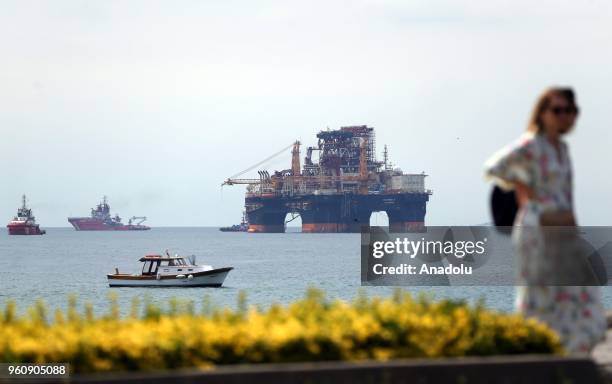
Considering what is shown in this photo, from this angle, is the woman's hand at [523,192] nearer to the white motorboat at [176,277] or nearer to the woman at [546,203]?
the woman at [546,203]

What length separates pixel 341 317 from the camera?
9305 millimetres

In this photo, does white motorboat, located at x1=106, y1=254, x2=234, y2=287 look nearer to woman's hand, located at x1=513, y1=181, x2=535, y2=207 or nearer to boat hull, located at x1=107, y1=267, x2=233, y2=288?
boat hull, located at x1=107, y1=267, x2=233, y2=288

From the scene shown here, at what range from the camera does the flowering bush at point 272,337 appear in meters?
8.26

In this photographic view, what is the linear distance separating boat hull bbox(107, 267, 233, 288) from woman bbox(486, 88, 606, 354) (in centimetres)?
6904

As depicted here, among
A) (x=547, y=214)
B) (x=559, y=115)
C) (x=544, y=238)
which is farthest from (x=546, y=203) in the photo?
(x=559, y=115)

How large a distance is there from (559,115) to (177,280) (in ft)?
230

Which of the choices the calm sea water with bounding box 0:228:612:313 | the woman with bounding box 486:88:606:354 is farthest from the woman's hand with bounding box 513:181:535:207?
the calm sea water with bounding box 0:228:612:313

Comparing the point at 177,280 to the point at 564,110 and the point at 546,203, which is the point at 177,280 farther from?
the point at 564,110

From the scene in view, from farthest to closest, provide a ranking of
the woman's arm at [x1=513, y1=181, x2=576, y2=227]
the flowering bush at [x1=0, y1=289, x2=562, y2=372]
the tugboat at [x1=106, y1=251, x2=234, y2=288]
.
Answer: the tugboat at [x1=106, y1=251, x2=234, y2=288]
the woman's arm at [x1=513, y1=181, x2=576, y2=227]
the flowering bush at [x1=0, y1=289, x2=562, y2=372]

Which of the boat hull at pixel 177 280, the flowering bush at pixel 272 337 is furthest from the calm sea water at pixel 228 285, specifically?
the flowering bush at pixel 272 337

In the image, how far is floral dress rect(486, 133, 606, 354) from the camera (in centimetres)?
863

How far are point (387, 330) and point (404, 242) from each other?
14838 cm

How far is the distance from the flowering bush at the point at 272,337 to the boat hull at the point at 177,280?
6807 cm

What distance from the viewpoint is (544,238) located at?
861 centimetres
